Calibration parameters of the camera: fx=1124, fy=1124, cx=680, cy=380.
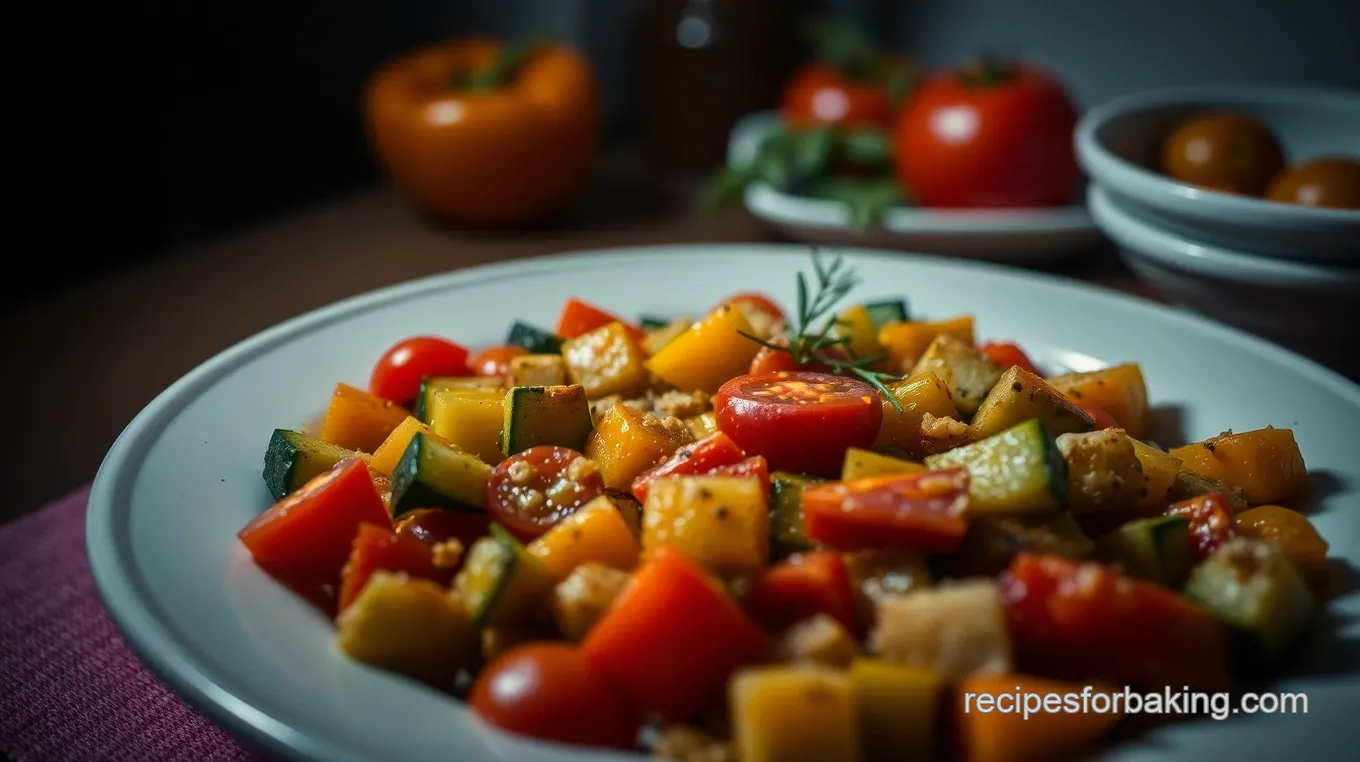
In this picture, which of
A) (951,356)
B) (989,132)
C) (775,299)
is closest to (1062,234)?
(989,132)

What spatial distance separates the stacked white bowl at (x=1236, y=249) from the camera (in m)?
1.83

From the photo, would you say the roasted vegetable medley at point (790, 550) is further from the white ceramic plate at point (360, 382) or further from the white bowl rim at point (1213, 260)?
the white bowl rim at point (1213, 260)

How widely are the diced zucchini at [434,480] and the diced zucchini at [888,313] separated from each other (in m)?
0.83

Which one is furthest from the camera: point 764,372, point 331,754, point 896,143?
point 896,143

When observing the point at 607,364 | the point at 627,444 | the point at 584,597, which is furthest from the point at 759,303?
the point at 584,597

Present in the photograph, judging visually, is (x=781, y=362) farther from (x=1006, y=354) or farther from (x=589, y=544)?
(x=589, y=544)

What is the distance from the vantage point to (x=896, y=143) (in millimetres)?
3004

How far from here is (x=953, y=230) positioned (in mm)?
2596

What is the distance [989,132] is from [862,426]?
5.45ft

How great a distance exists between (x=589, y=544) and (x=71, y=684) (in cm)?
67

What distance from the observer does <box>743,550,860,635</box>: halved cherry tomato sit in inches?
43.5

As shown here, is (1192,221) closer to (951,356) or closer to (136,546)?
(951,356)

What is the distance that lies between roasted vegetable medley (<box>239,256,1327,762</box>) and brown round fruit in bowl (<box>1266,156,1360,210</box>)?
0.74 metres

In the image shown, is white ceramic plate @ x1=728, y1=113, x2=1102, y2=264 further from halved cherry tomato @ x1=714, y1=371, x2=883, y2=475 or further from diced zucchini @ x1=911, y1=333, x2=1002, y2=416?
halved cherry tomato @ x1=714, y1=371, x2=883, y2=475
